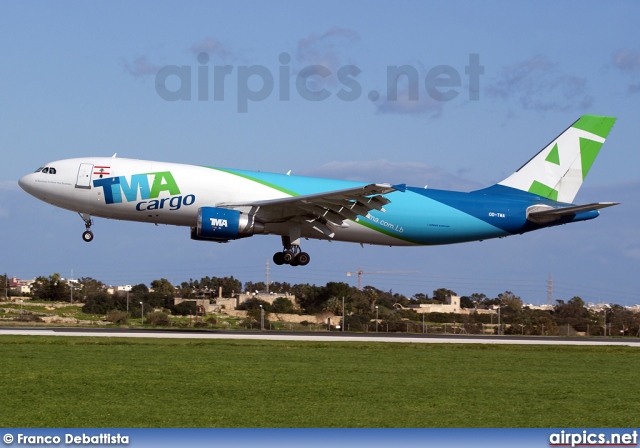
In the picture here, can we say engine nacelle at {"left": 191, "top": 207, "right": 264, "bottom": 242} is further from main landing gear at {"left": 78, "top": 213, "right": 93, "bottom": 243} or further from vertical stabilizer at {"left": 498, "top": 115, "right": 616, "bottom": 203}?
vertical stabilizer at {"left": 498, "top": 115, "right": 616, "bottom": 203}

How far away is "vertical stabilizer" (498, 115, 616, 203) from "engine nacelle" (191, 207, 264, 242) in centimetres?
1384

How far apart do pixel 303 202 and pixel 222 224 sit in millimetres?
3614

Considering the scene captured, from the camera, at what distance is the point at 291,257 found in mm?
43469

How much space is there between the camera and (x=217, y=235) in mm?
39938

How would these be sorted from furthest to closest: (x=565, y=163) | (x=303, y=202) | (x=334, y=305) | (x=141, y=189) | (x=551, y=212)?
(x=334, y=305) → (x=565, y=163) → (x=551, y=212) → (x=303, y=202) → (x=141, y=189)

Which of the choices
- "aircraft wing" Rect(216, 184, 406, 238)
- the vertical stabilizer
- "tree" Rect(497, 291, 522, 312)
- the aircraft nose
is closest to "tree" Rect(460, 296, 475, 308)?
"tree" Rect(497, 291, 522, 312)

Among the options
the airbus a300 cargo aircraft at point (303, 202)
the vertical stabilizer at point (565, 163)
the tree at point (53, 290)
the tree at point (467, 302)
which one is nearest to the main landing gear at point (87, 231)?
the airbus a300 cargo aircraft at point (303, 202)

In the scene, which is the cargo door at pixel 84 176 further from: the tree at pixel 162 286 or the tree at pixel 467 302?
the tree at pixel 467 302

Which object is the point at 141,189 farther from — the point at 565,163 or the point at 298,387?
the point at 565,163

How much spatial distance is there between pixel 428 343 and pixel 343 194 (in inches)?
283

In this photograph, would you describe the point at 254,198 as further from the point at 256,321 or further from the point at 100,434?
the point at 100,434

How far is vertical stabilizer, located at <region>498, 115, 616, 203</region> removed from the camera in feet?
152

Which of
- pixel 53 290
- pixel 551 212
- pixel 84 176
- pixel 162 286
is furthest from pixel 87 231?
pixel 162 286

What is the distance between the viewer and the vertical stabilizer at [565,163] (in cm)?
4628
